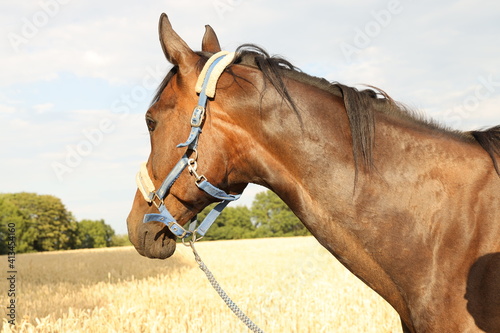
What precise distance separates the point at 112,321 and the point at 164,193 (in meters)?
5.14

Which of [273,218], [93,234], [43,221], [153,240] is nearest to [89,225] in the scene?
[93,234]

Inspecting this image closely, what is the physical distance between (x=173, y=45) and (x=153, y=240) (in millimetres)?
1402

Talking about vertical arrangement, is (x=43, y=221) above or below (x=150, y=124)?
below

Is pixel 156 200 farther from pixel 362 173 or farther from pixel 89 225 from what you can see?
pixel 89 225

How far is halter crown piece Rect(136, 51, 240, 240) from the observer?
296 centimetres

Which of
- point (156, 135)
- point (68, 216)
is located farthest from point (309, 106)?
point (68, 216)

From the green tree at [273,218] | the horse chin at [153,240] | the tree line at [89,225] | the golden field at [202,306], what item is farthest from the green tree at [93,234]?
the horse chin at [153,240]

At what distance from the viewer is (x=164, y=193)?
3.13 metres

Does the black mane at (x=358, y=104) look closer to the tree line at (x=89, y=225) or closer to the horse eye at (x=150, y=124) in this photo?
the horse eye at (x=150, y=124)

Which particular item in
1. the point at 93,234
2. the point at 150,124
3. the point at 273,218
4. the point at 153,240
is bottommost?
the point at 273,218

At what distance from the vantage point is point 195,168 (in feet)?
9.79

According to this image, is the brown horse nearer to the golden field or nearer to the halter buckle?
the halter buckle

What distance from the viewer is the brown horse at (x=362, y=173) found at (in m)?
2.64

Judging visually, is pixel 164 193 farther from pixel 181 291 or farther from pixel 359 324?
pixel 181 291
